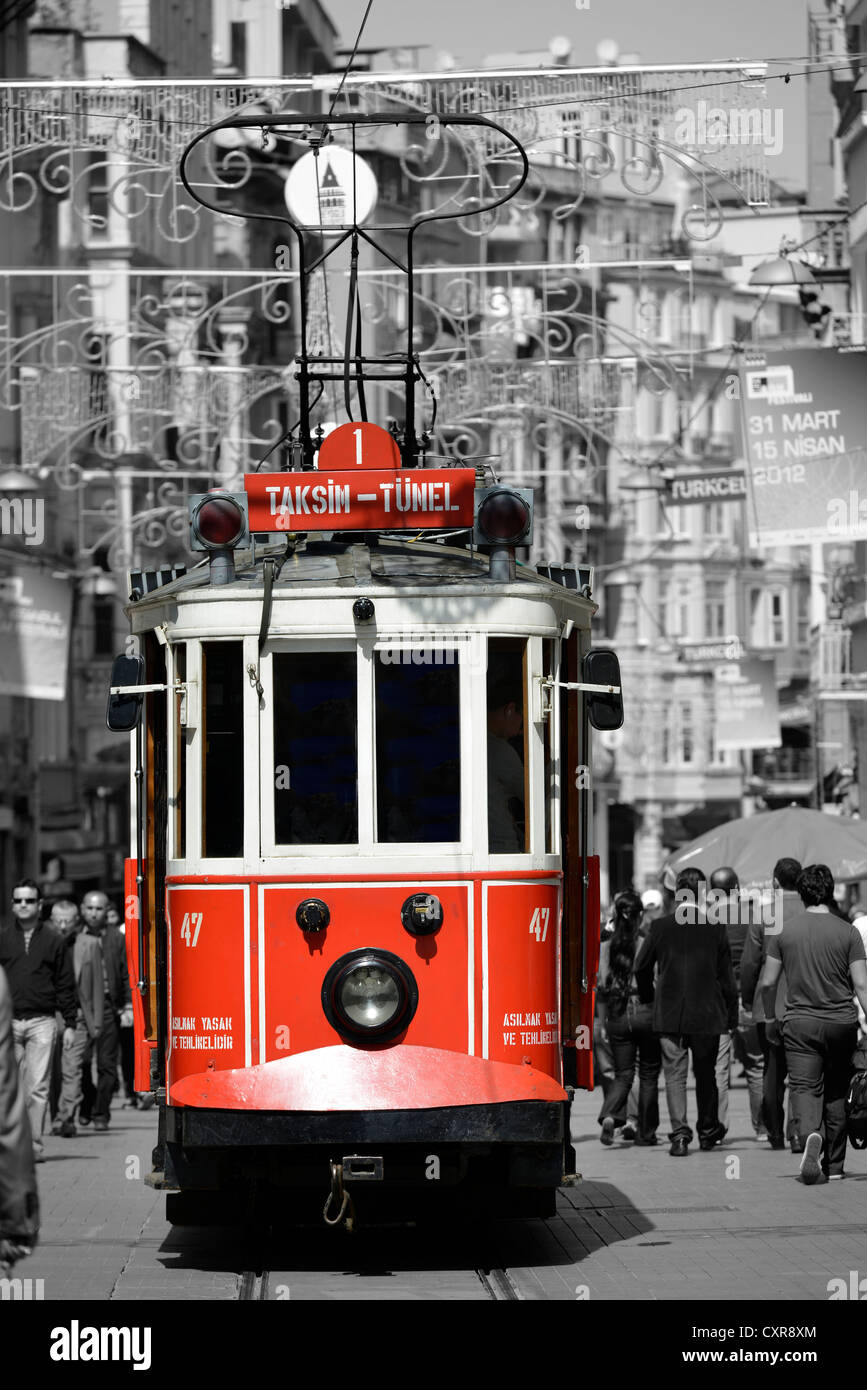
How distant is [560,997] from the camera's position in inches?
443

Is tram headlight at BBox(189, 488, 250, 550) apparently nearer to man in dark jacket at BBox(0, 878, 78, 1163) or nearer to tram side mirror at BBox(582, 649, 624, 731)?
tram side mirror at BBox(582, 649, 624, 731)

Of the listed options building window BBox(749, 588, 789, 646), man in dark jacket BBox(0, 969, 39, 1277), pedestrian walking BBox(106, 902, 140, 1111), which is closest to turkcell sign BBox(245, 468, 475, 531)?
man in dark jacket BBox(0, 969, 39, 1277)

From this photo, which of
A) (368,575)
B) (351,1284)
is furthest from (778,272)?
(351,1284)

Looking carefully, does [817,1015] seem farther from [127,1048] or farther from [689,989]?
[127,1048]

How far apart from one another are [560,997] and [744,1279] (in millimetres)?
1402

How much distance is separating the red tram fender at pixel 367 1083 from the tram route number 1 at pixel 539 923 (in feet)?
1.91

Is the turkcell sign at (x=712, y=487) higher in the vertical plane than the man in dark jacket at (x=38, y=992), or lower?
higher

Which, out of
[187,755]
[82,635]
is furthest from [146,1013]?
[82,635]

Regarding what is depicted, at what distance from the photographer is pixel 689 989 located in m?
16.2

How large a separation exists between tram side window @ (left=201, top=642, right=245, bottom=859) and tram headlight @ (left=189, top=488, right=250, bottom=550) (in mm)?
432

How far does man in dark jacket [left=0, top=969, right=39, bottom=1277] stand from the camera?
589cm

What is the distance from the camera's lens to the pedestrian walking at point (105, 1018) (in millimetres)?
19406

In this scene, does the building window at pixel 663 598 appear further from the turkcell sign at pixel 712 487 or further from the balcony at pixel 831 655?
the turkcell sign at pixel 712 487

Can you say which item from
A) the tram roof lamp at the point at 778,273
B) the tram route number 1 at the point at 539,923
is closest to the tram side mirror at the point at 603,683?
the tram route number 1 at the point at 539,923
